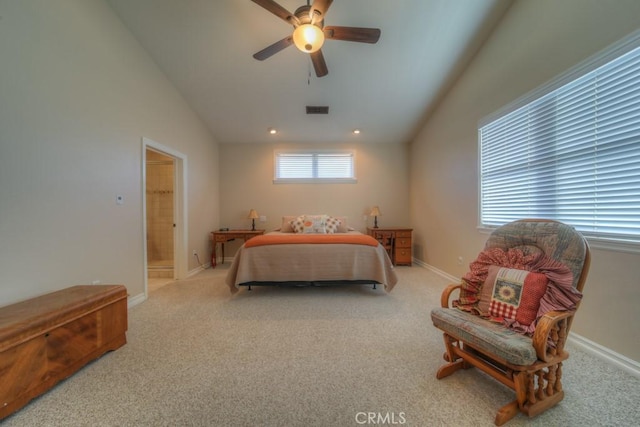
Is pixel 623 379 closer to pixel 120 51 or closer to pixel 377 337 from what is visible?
pixel 377 337

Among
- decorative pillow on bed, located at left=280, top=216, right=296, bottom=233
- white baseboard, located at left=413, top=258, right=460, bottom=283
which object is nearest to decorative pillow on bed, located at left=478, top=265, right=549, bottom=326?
white baseboard, located at left=413, top=258, right=460, bottom=283

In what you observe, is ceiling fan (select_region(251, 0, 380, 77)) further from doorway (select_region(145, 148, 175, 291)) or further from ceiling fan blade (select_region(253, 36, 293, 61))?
doorway (select_region(145, 148, 175, 291))

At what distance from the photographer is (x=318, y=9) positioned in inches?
73.6

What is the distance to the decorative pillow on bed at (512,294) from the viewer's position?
1.40 meters

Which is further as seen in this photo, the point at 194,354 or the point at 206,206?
the point at 206,206

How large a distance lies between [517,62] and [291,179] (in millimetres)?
3823

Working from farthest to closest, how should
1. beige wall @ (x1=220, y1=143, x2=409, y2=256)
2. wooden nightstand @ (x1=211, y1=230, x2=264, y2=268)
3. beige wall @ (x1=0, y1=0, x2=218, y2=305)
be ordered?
beige wall @ (x1=220, y1=143, x2=409, y2=256), wooden nightstand @ (x1=211, y1=230, x2=264, y2=268), beige wall @ (x1=0, y1=0, x2=218, y2=305)

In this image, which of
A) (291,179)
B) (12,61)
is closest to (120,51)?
(12,61)

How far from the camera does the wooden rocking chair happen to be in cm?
118

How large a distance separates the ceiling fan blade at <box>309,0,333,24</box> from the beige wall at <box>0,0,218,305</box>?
85.5 inches

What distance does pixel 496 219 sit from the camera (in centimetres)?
276

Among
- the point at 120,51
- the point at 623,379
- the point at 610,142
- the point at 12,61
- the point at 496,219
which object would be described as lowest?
the point at 623,379

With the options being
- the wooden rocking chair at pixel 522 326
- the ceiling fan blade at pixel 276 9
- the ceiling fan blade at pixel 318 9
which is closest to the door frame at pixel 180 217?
the ceiling fan blade at pixel 276 9

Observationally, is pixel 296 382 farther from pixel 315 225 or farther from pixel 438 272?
pixel 438 272
